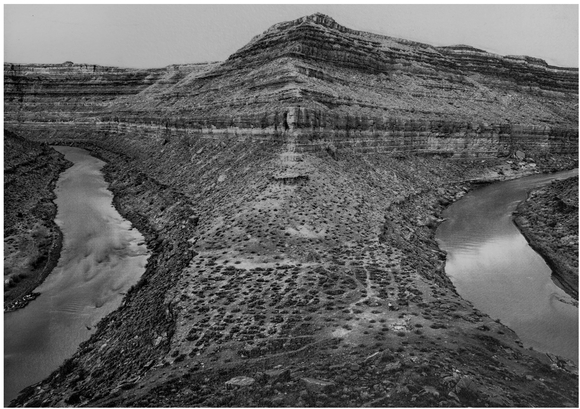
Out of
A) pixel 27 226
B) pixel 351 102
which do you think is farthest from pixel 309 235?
pixel 351 102

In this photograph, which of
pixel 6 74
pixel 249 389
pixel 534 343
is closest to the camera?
pixel 249 389

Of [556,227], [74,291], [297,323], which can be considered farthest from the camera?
[556,227]

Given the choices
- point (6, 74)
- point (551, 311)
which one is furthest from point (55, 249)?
point (6, 74)

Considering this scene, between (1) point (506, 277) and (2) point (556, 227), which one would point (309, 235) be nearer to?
(1) point (506, 277)

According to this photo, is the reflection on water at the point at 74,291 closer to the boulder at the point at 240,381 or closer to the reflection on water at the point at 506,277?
the boulder at the point at 240,381

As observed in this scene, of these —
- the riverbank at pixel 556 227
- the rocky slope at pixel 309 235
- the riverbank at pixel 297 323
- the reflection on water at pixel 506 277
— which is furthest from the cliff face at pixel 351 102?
the riverbank at pixel 556 227

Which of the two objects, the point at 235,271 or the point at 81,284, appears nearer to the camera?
the point at 235,271

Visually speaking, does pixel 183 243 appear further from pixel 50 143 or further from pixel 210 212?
pixel 50 143
